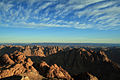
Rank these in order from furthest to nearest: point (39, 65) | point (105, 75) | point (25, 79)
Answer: point (105, 75) < point (39, 65) < point (25, 79)

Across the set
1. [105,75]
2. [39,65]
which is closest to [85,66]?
[105,75]

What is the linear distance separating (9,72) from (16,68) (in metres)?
5.29

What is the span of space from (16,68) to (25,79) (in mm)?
31089

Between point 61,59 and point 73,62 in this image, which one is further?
point 61,59

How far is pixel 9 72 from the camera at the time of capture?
47281mm

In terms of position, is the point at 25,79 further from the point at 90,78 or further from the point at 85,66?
the point at 85,66

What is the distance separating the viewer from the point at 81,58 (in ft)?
359

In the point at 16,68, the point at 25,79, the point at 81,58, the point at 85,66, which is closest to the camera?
the point at 25,79

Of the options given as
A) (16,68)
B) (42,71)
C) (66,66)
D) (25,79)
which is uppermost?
(25,79)

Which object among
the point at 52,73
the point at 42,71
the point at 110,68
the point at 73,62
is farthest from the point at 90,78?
the point at 73,62

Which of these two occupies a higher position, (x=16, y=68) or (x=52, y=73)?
(x=16, y=68)

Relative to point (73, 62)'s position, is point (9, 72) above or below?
above

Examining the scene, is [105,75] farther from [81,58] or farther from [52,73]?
[52,73]

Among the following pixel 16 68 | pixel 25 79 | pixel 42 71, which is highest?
pixel 25 79
